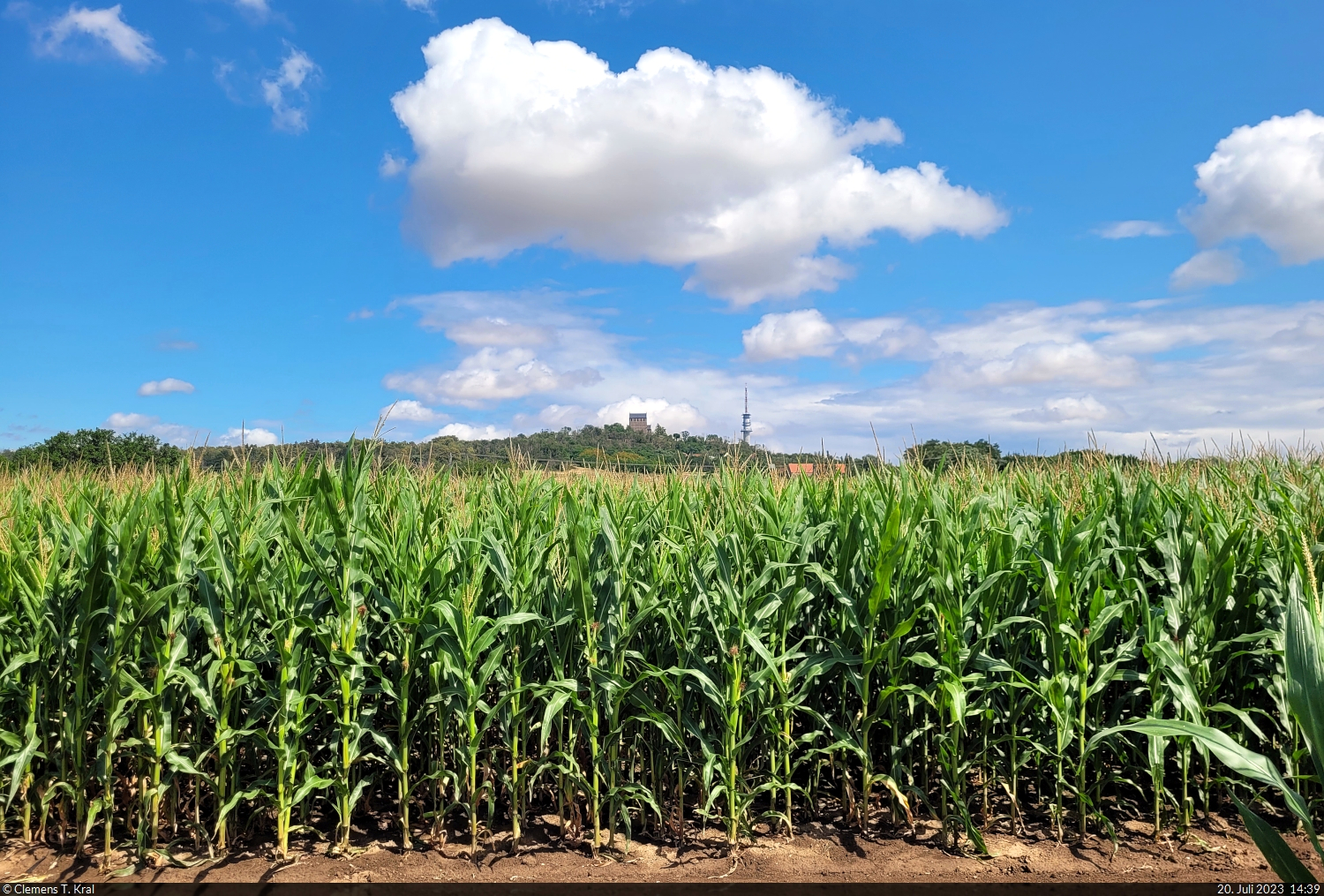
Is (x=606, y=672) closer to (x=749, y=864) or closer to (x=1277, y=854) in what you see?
(x=749, y=864)

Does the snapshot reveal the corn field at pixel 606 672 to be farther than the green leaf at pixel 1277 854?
Yes

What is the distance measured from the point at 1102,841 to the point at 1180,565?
133cm

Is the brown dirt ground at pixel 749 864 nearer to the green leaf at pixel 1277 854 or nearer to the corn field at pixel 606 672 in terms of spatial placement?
the corn field at pixel 606 672

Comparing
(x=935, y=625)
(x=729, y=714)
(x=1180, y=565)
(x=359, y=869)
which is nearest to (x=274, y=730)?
(x=359, y=869)

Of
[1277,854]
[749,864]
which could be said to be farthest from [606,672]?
[1277,854]

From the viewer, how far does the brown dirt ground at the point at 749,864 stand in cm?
326

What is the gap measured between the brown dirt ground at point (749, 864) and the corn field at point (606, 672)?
3.6 inches

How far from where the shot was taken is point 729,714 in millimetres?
3328

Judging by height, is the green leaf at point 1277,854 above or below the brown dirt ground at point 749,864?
above

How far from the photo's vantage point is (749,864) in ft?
10.9

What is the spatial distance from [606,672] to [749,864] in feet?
3.42

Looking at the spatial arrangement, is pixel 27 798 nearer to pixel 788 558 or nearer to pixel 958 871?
pixel 788 558

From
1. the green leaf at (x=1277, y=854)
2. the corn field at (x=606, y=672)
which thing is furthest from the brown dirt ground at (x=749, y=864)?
the green leaf at (x=1277, y=854)

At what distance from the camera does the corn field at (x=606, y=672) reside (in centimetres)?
329
